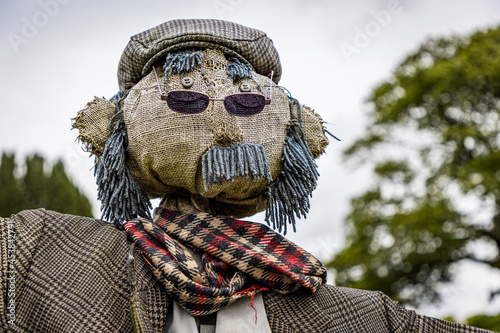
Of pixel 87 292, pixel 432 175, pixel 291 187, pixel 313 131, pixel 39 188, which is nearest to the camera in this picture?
pixel 87 292

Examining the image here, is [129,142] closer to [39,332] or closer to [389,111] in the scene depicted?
[39,332]

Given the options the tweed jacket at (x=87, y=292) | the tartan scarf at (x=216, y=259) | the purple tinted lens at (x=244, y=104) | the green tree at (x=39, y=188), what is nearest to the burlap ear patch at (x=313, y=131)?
the purple tinted lens at (x=244, y=104)

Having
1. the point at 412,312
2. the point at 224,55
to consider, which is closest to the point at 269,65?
the point at 224,55

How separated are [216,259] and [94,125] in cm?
43

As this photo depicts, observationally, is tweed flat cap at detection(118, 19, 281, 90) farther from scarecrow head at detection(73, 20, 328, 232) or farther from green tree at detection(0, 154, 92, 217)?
green tree at detection(0, 154, 92, 217)

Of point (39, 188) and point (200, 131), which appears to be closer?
point (200, 131)

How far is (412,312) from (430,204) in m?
5.29

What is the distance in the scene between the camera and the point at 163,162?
1398 millimetres

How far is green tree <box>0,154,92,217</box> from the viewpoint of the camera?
9.91 feet

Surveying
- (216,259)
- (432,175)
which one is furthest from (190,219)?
(432,175)

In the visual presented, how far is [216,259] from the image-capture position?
1.35 metres

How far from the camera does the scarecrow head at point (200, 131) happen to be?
139 cm

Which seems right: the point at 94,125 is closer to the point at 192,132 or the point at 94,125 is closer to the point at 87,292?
the point at 192,132

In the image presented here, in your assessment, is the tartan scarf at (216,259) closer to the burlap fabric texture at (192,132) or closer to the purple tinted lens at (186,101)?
the burlap fabric texture at (192,132)
